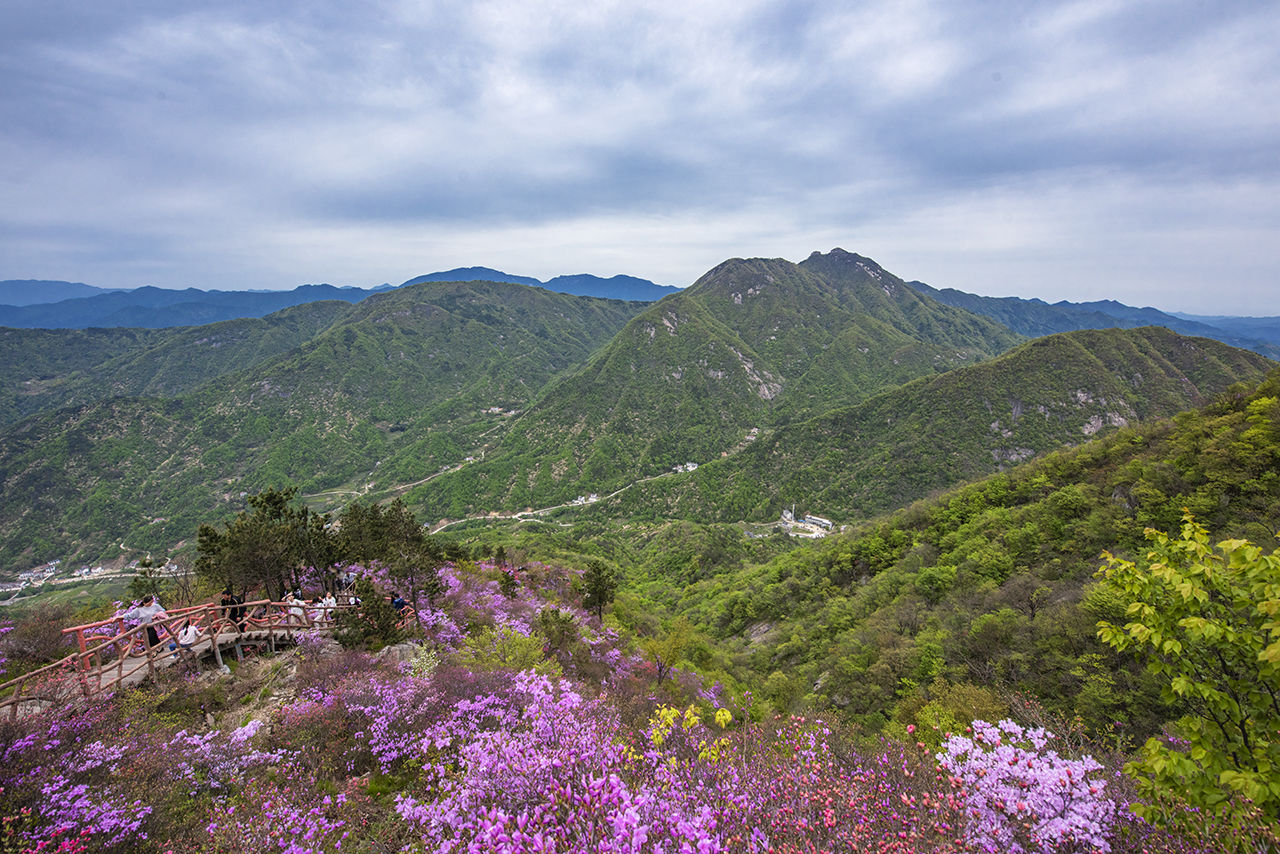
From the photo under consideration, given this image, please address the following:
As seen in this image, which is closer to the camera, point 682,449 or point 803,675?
point 803,675

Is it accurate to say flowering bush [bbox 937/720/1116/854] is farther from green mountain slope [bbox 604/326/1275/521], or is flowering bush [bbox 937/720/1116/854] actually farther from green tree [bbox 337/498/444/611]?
green mountain slope [bbox 604/326/1275/521]

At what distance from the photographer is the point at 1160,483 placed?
1182 inches

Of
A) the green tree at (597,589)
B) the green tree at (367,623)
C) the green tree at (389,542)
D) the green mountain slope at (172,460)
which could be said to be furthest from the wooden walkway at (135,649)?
the green mountain slope at (172,460)

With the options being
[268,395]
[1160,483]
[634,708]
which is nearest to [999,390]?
[1160,483]

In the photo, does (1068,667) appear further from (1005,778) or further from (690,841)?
(690,841)

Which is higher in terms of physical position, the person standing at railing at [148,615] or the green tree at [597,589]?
the person standing at railing at [148,615]

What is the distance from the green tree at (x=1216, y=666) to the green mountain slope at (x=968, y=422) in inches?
4246

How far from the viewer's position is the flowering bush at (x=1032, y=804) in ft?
16.6

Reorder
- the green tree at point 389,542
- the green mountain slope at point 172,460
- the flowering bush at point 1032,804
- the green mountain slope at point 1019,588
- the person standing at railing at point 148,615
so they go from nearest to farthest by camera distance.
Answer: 1. the flowering bush at point 1032,804
2. the person standing at railing at point 148,615
3. the green mountain slope at point 1019,588
4. the green tree at point 389,542
5. the green mountain slope at point 172,460

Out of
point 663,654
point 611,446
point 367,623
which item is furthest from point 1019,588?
point 611,446

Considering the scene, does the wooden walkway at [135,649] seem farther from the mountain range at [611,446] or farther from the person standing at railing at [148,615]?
the mountain range at [611,446]

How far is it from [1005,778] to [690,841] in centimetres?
429

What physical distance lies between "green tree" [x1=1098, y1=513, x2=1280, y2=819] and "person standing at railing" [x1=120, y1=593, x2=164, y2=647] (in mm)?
21579

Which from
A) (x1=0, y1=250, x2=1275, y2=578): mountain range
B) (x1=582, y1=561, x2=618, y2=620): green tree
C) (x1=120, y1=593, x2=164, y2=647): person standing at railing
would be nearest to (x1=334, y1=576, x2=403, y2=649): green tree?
(x1=120, y1=593, x2=164, y2=647): person standing at railing
